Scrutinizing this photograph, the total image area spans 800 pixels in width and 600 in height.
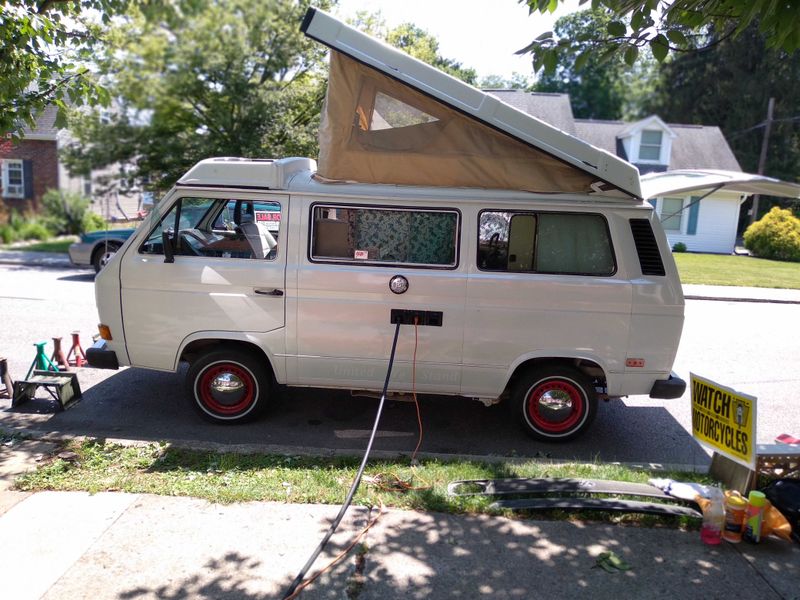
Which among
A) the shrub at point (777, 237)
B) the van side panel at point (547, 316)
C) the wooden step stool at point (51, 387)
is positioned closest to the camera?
the van side panel at point (547, 316)

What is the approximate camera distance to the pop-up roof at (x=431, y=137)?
491 centimetres

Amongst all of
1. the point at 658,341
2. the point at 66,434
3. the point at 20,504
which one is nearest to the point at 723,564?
the point at 658,341

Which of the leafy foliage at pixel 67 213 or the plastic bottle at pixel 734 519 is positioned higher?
the leafy foliage at pixel 67 213

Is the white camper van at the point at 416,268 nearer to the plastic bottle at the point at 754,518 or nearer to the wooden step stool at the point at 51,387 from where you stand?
the wooden step stool at the point at 51,387

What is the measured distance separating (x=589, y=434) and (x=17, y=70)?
623 cm

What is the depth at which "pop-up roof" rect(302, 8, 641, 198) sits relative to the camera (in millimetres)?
4906

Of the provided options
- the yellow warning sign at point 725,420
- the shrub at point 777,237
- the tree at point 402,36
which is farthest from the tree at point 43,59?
the shrub at point 777,237

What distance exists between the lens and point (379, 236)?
5.44 meters

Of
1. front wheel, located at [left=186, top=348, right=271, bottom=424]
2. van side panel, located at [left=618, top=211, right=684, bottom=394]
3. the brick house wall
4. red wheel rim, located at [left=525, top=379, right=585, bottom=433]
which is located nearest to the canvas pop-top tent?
van side panel, located at [left=618, top=211, right=684, bottom=394]

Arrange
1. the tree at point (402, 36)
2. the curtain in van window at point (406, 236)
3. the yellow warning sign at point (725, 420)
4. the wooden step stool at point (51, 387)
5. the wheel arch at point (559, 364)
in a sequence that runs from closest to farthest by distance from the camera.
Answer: the yellow warning sign at point (725, 420)
the curtain in van window at point (406, 236)
the wheel arch at point (559, 364)
the wooden step stool at point (51, 387)
the tree at point (402, 36)

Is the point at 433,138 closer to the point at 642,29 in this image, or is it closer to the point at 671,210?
the point at 642,29

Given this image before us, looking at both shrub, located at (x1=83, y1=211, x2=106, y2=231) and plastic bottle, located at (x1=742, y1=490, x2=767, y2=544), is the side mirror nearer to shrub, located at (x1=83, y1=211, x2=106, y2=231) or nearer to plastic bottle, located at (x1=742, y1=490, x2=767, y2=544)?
plastic bottle, located at (x1=742, y1=490, x2=767, y2=544)

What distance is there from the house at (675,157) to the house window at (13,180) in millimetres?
18892

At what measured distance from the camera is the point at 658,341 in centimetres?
535
